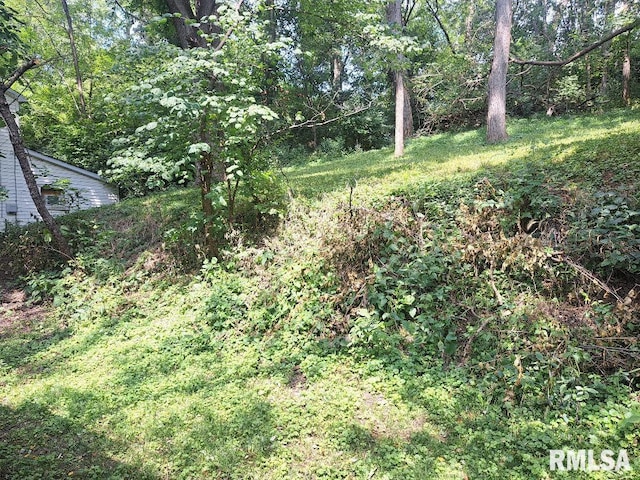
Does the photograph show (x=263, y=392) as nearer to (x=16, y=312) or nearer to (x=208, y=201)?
(x=208, y=201)

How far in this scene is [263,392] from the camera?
3301mm

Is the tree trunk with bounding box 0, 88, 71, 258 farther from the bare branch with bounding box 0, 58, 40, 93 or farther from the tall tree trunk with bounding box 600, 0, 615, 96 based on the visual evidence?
the tall tree trunk with bounding box 600, 0, 615, 96

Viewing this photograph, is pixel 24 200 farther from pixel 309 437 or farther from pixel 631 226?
pixel 631 226

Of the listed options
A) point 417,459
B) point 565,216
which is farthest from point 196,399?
point 565,216

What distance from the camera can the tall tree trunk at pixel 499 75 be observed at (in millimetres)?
9406

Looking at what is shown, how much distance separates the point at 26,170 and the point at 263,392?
18.7 ft

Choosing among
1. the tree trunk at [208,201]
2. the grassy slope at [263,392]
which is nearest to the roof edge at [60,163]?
the grassy slope at [263,392]

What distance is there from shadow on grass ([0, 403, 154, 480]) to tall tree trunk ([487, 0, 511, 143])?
10.0 meters

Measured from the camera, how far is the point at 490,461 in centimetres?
236

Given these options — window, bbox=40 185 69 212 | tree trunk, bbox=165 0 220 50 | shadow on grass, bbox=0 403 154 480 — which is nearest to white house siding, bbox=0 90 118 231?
window, bbox=40 185 69 212

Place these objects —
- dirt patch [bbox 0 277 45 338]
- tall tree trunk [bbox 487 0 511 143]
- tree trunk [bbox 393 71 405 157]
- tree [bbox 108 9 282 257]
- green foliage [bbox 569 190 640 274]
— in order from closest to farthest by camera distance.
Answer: green foliage [bbox 569 190 640 274], tree [bbox 108 9 282 257], dirt patch [bbox 0 277 45 338], tall tree trunk [bbox 487 0 511 143], tree trunk [bbox 393 71 405 157]

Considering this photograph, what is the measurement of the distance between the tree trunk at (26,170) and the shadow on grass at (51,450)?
3947 millimetres

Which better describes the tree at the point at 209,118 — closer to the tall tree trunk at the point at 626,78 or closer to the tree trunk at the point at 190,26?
the tree trunk at the point at 190,26

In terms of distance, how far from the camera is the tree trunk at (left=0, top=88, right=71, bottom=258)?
19.2 ft
